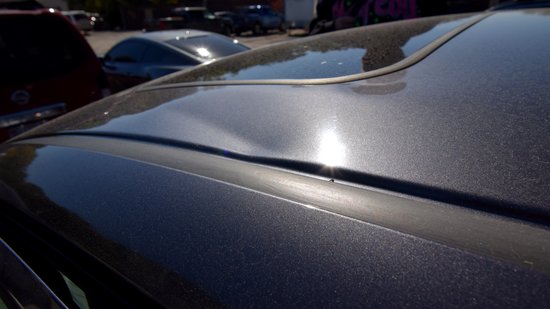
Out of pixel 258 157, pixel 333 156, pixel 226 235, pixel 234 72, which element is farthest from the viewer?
pixel 234 72

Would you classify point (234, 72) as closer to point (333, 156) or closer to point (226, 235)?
point (333, 156)

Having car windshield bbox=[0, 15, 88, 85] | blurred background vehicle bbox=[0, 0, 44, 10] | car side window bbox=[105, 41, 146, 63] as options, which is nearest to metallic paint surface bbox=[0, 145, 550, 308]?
car windshield bbox=[0, 15, 88, 85]

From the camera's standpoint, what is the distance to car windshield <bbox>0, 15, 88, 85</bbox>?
342 centimetres

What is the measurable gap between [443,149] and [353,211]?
0.26m

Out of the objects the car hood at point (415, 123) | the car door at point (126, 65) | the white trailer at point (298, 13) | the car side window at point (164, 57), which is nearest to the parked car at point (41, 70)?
the car side window at point (164, 57)

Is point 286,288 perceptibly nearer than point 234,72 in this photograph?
Yes

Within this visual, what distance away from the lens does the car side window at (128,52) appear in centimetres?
606

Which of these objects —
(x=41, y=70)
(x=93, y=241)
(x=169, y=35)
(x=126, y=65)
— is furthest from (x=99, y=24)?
(x=93, y=241)

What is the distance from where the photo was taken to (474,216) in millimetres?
703

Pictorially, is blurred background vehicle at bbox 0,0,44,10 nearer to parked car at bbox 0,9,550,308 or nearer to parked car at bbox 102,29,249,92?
parked car at bbox 102,29,249,92

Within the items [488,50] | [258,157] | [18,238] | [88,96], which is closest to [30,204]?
[18,238]

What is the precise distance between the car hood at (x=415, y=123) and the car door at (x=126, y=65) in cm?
468

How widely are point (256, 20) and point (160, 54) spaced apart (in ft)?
61.8

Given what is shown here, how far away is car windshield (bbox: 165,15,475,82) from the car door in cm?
416
